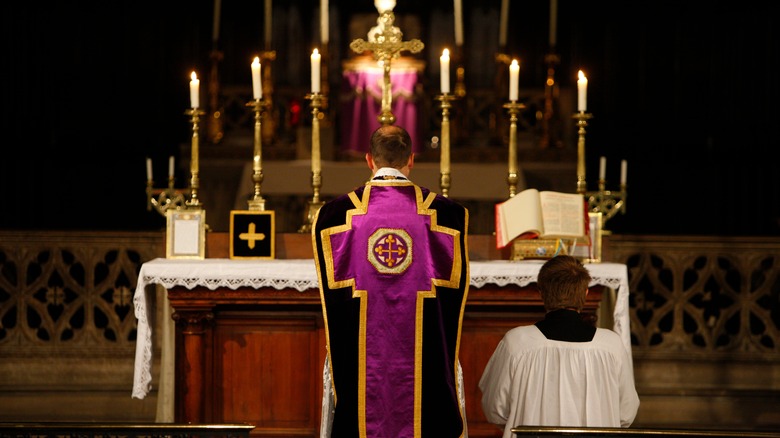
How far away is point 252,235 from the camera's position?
18.0 feet

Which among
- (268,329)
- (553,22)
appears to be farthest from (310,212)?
(553,22)

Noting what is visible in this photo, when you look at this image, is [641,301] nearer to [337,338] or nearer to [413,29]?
[337,338]

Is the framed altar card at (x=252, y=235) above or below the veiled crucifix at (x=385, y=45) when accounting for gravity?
below

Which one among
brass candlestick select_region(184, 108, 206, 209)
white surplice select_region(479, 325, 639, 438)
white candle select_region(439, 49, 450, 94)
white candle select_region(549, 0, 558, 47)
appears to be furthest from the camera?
white candle select_region(549, 0, 558, 47)

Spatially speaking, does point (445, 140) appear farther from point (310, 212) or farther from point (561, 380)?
point (561, 380)

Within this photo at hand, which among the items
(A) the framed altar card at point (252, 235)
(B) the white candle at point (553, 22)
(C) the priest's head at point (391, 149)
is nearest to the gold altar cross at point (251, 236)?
(A) the framed altar card at point (252, 235)

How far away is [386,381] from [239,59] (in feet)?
26.3

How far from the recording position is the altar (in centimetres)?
518

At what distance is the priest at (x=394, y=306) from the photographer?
436 cm

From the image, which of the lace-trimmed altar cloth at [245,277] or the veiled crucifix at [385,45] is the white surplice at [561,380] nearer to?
the lace-trimmed altar cloth at [245,277]

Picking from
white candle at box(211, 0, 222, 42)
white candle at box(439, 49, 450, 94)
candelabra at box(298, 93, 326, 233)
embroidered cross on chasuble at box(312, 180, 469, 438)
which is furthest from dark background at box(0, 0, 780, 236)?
embroidered cross on chasuble at box(312, 180, 469, 438)

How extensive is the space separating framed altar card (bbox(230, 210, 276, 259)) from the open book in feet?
3.64

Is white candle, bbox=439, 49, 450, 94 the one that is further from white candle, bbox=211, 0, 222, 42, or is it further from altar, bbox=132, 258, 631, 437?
white candle, bbox=211, 0, 222, 42

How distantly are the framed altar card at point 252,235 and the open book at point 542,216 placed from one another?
3.64ft
